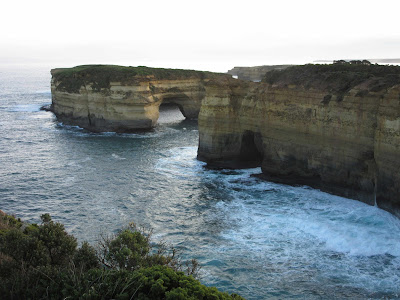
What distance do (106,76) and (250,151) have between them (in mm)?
29267

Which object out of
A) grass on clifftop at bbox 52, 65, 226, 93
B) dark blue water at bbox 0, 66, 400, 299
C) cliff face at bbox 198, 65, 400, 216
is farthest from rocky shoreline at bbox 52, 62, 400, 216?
grass on clifftop at bbox 52, 65, 226, 93

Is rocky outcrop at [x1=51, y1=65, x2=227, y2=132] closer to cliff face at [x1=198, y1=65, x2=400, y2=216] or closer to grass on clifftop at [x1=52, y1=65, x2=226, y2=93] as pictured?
grass on clifftop at [x1=52, y1=65, x2=226, y2=93]

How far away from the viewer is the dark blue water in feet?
65.5

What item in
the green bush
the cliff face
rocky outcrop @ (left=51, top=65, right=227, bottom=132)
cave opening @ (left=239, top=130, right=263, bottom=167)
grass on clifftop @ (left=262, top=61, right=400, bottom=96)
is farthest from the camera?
rocky outcrop @ (left=51, top=65, right=227, bottom=132)

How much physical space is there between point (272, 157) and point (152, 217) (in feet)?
42.2

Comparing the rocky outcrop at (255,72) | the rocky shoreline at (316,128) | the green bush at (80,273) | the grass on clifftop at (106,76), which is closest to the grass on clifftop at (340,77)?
the rocky shoreline at (316,128)

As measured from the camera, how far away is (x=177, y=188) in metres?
33.3

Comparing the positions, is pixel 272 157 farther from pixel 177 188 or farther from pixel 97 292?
pixel 97 292

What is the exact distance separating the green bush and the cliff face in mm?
16943

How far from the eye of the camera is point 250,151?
3912 centimetres

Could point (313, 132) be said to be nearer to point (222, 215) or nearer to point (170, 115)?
point (222, 215)

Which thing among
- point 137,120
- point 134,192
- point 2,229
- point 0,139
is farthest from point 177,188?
point 0,139

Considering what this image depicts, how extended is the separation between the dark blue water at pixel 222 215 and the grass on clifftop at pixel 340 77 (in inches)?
323

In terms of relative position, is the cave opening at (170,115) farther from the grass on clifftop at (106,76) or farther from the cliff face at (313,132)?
the cliff face at (313,132)
